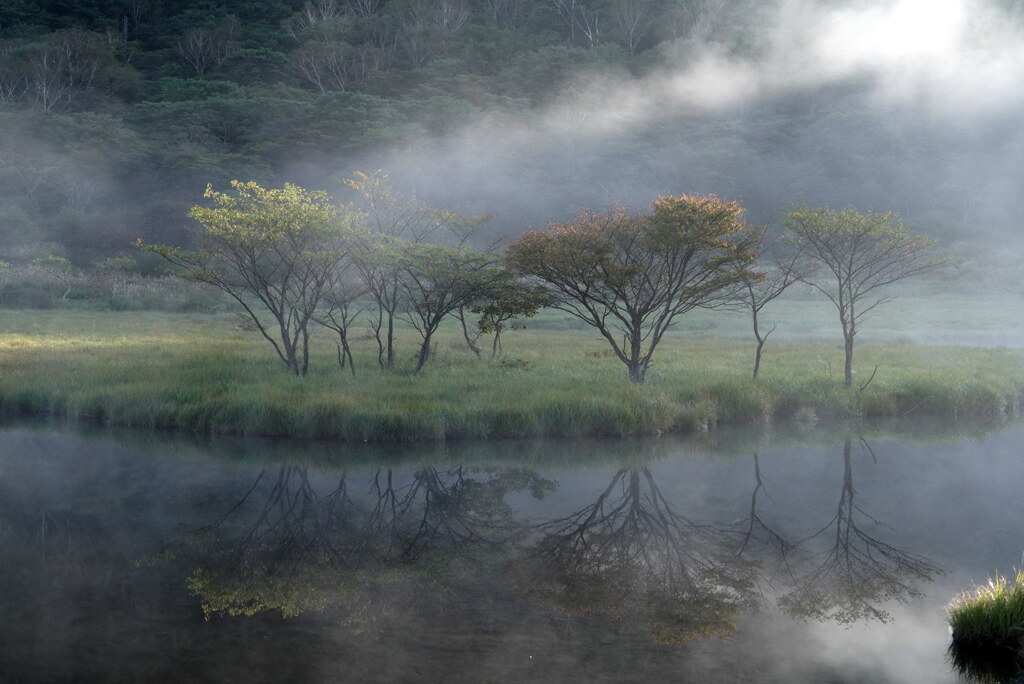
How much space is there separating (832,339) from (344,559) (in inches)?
1302

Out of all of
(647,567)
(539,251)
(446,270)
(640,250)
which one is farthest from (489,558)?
(640,250)

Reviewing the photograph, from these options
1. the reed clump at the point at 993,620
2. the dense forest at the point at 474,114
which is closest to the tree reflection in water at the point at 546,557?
the reed clump at the point at 993,620

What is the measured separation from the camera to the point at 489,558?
31.6 feet

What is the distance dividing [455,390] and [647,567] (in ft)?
29.7

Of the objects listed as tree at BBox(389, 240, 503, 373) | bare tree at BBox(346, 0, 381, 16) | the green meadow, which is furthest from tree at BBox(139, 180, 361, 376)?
bare tree at BBox(346, 0, 381, 16)

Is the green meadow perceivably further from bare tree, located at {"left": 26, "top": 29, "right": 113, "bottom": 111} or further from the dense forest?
bare tree, located at {"left": 26, "top": 29, "right": 113, "bottom": 111}

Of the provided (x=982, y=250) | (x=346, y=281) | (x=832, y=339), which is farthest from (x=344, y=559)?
(x=982, y=250)

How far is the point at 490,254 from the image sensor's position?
786 inches

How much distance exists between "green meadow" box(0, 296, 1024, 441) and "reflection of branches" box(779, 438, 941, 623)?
6.45m

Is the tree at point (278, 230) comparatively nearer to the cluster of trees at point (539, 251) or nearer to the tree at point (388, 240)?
the cluster of trees at point (539, 251)

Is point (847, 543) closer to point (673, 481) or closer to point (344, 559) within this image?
point (673, 481)

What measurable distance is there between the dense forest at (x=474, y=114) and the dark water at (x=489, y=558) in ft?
132

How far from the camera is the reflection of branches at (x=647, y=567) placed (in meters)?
7.98

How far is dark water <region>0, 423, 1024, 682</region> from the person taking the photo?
6957 mm
